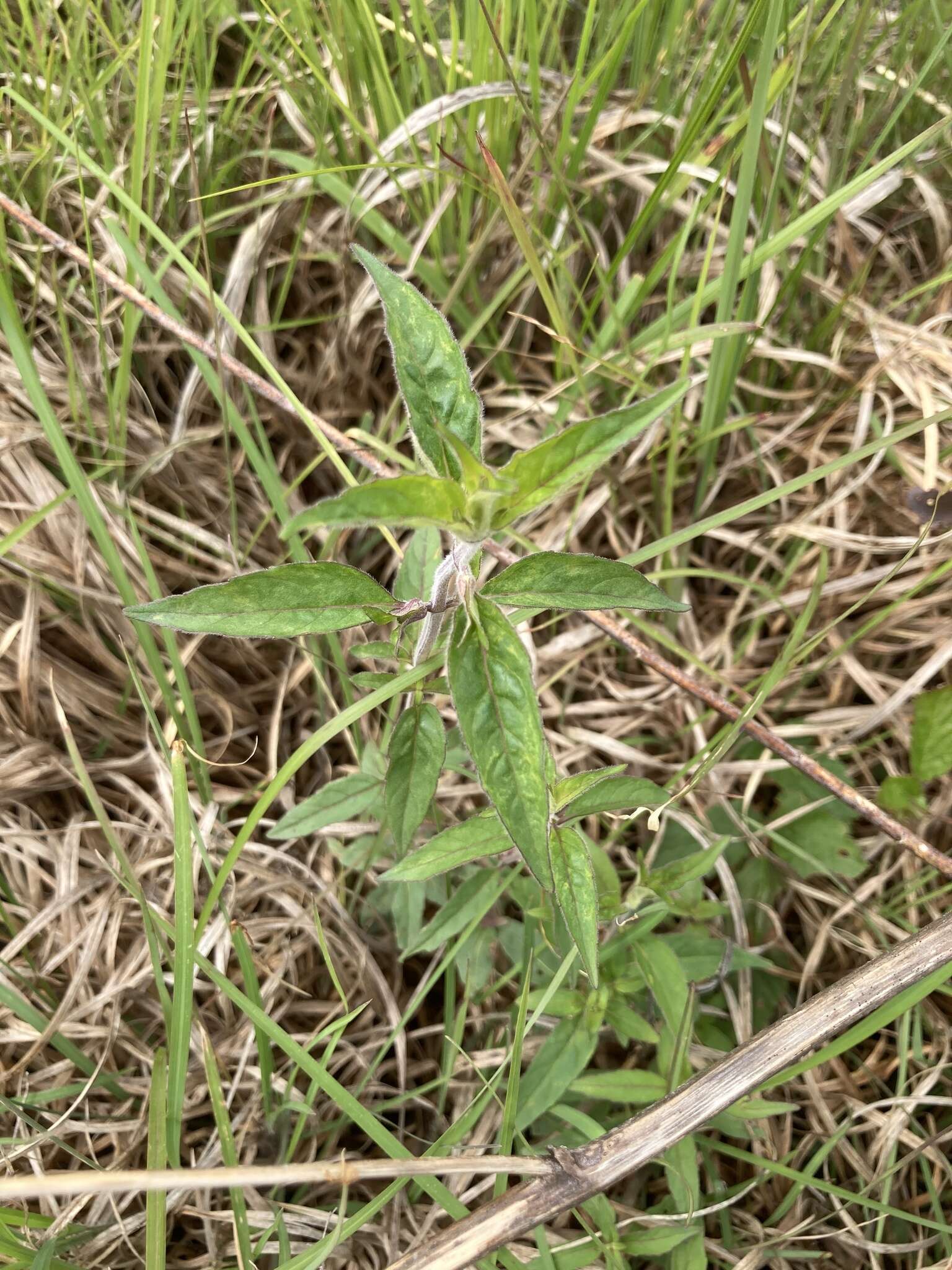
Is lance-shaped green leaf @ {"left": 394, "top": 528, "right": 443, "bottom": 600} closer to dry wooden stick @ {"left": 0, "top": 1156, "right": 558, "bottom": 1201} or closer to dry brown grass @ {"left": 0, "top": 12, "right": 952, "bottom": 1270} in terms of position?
dry brown grass @ {"left": 0, "top": 12, "right": 952, "bottom": 1270}

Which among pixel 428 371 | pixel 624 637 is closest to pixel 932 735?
pixel 624 637

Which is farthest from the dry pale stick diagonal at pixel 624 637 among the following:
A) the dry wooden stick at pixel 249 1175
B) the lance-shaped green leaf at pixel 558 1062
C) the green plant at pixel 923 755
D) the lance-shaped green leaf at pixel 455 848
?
the dry wooden stick at pixel 249 1175

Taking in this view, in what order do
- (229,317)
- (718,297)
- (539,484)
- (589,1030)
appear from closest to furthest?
(539,484)
(589,1030)
(229,317)
(718,297)

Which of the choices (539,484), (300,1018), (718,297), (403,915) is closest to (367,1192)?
(300,1018)

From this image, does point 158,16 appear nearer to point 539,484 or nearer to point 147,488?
point 147,488

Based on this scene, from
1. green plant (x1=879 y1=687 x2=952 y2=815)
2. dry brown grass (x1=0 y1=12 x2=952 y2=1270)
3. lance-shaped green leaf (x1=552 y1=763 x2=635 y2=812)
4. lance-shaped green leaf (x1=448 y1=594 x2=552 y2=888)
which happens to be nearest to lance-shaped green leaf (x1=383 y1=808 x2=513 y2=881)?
lance-shaped green leaf (x1=552 y1=763 x2=635 y2=812)
